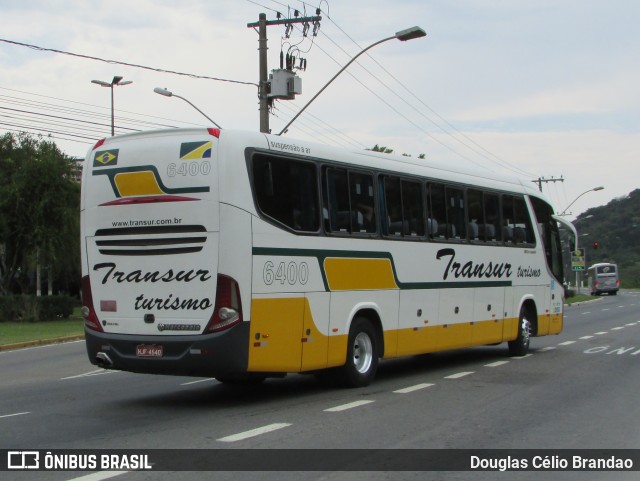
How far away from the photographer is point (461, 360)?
1655cm

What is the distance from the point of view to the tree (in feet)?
114

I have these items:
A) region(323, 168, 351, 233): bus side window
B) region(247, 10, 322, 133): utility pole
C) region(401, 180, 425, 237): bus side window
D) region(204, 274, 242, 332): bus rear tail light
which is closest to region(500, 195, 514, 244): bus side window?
region(401, 180, 425, 237): bus side window

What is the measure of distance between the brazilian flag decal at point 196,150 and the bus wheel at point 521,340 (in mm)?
9188

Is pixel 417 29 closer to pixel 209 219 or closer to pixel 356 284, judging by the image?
pixel 356 284

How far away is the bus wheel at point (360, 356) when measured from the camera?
39.4 feet

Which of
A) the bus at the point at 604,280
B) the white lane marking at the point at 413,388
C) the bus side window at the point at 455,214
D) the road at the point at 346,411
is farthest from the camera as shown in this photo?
the bus at the point at 604,280

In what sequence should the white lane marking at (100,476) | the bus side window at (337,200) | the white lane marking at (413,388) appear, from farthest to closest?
the white lane marking at (413,388), the bus side window at (337,200), the white lane marking at (100,476)

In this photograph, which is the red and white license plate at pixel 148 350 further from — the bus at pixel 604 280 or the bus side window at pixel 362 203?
the bus at pixel 604 280

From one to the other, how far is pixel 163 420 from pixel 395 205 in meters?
5.21

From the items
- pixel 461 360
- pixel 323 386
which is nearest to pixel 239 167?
pixel 323 386

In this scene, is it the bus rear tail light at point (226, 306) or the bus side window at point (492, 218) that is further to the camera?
the bus side window at point (492, 218)

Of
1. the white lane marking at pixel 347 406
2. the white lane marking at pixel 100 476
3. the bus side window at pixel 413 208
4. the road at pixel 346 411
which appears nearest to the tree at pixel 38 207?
the road at pixel 346 411

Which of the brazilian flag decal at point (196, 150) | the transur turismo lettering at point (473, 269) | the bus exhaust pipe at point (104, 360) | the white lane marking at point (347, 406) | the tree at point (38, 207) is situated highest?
the tree at point (38, 207)

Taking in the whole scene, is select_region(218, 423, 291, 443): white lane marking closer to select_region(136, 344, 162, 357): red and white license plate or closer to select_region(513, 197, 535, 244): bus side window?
select_region(136, 344, 162, 357): red and white license plate
